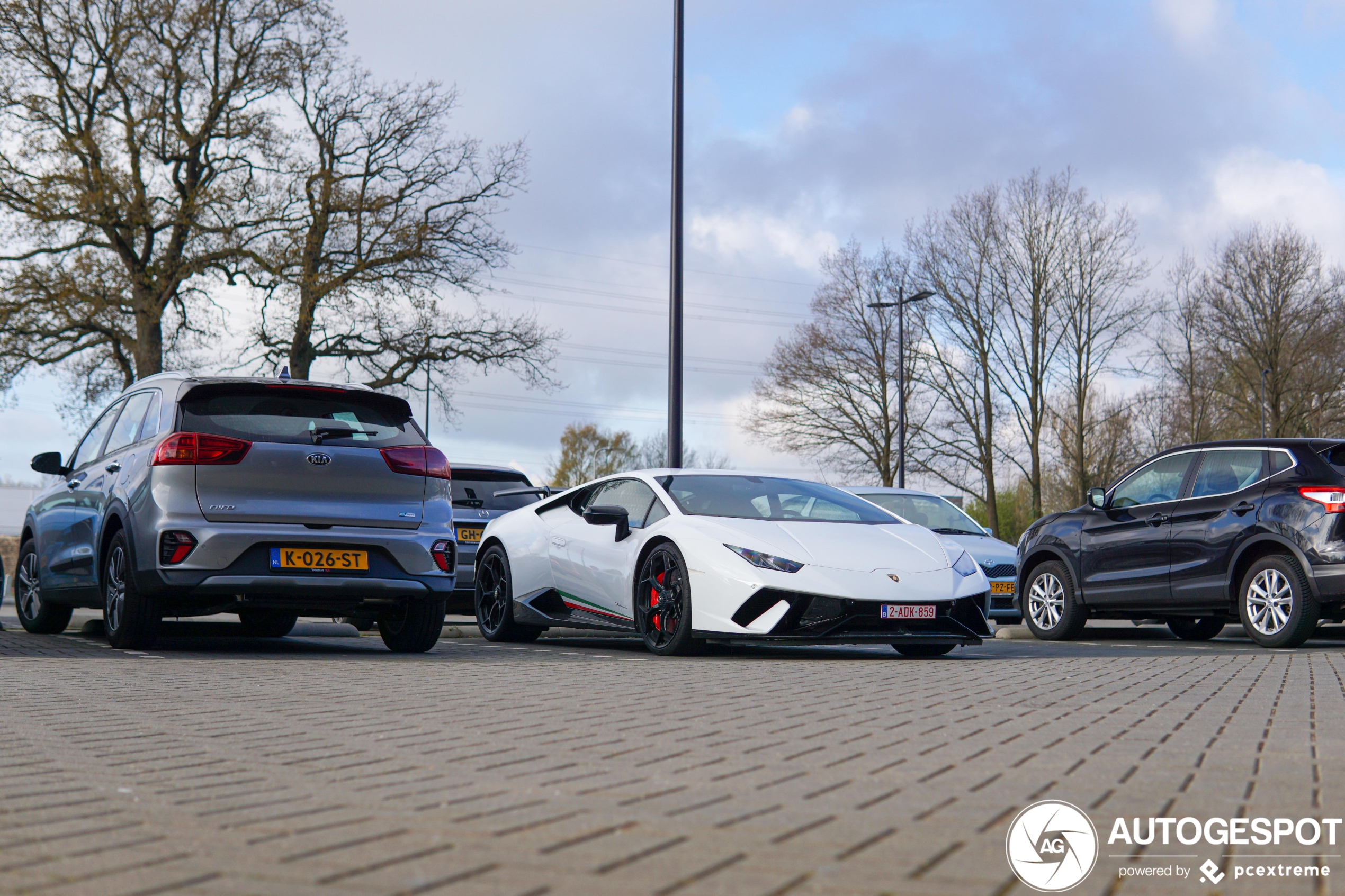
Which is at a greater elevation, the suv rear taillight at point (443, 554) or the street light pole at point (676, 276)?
the street light pole at point (676, 276)

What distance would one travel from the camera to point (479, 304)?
31391 millimetres

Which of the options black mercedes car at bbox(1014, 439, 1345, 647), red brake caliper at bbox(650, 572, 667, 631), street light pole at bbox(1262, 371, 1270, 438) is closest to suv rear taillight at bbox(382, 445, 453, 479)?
red brake caliper at bbox(650, 572, 667, 631)


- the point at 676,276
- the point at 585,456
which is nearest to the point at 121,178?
the point at 676,276

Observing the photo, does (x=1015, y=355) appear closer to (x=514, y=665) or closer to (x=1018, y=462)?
(x=1018, y=462)

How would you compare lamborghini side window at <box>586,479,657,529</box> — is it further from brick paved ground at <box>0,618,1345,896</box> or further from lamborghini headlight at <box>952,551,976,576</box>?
brick paved ground at <box>0,618,1345,896</box>

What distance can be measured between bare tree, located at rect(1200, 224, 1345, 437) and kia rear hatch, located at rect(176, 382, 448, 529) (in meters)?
38.4

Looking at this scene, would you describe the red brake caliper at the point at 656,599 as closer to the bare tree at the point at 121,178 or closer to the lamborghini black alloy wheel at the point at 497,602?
the lamborghini black alloy wheel at the point at 497,602

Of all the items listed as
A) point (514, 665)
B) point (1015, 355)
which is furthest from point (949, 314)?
point (514, 665)

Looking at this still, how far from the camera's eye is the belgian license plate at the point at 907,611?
8.38 m

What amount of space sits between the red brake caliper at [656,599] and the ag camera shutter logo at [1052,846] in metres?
5.67

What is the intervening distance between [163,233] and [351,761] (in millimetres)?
27423

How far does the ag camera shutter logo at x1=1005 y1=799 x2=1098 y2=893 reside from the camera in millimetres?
2771

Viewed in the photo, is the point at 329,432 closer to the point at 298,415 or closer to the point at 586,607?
the point at 298,415

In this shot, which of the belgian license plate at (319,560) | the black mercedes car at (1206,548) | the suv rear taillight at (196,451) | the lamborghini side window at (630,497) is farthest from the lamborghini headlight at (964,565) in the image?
the suv rear taillight at (196,451)
